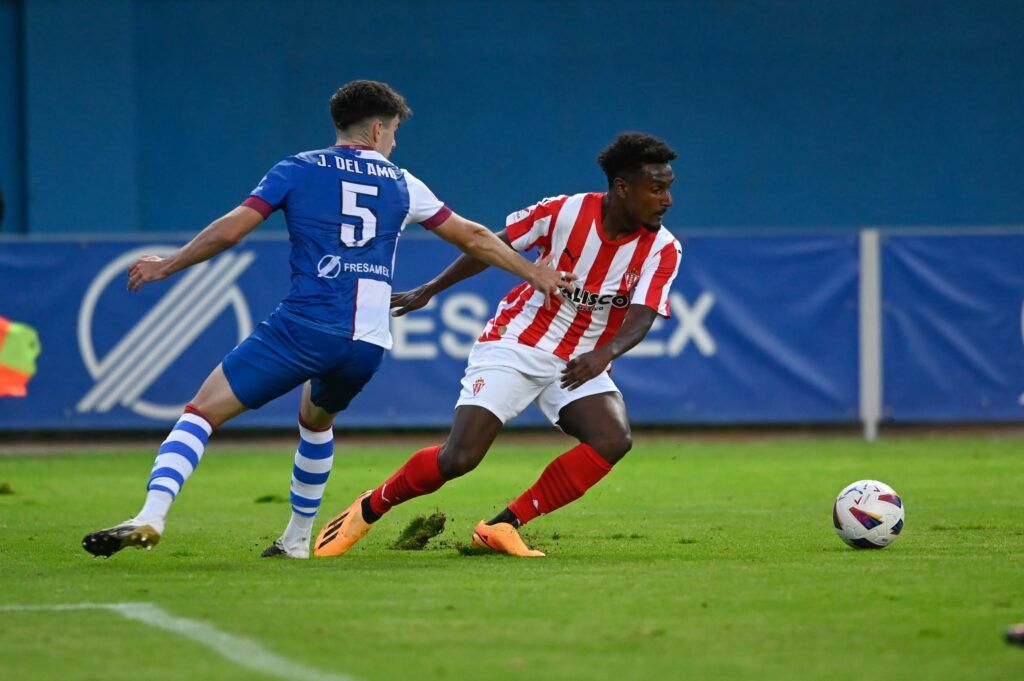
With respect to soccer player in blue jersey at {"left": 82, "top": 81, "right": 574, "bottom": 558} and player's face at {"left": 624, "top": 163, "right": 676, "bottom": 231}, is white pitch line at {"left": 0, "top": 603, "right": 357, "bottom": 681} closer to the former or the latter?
soccer player in blue jersey at {"left": 82, "top": 81, "right": 574, "bottom": 558}

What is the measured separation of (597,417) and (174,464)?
6.55ft

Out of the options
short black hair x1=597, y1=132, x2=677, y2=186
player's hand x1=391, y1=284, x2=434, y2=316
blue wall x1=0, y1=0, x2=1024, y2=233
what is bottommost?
player's hand x1=391, y1=284, x2=434, y2=316

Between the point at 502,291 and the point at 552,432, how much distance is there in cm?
180

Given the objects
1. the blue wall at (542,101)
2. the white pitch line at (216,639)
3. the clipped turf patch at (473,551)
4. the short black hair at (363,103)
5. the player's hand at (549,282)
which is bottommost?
the clipped turf patch at (473,551)

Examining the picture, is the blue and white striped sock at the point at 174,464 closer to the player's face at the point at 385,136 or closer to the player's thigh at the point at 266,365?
the player's thigh at the point at 266,365

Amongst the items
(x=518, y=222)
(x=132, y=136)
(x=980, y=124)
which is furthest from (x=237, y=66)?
(x=518, y=222)

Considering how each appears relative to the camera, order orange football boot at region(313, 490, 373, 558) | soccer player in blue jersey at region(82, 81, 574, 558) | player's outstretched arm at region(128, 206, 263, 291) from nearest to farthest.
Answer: player's outstretched arm at region(128, 206, 263, 291) < soccer player in blue jersey at region(82, 81, 574, 558) < orange football boot at region(313, 490, 373, 558)

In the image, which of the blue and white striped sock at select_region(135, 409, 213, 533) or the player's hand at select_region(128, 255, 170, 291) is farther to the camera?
the player's hand at select_region(128, 255, 170, 291)

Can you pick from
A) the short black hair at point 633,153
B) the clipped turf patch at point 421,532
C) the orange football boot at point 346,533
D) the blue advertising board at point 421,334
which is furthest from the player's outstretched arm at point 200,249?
the blue advertising board at point 421,334

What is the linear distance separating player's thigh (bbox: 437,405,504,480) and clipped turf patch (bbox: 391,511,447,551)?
1.70ft

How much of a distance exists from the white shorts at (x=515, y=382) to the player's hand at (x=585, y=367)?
12.0 inches

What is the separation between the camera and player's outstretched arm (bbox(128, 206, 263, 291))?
657 cm

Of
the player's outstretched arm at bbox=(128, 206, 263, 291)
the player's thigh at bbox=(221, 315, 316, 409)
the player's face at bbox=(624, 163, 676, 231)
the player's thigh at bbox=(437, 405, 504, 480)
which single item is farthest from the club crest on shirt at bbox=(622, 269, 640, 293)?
the player's outstretched arm at bbox=(128, 206, 263, 291)

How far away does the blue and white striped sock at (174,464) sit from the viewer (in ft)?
21.2
